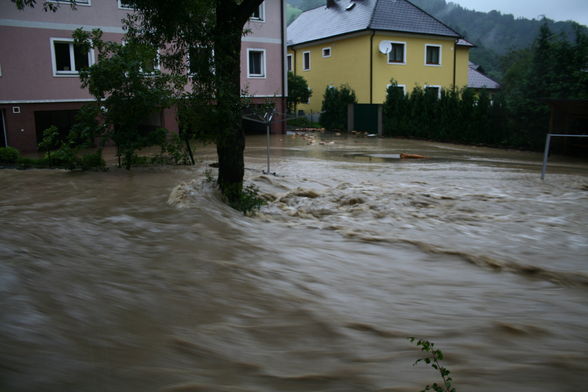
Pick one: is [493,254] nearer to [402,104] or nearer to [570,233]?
[570,233]

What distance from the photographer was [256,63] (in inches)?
1069

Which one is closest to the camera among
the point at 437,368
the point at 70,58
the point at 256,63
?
the point at 437,368

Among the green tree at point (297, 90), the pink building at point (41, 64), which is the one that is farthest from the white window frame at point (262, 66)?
the green tree at point (297, 90)

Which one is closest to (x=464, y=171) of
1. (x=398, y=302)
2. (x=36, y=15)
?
(x=398, y=302)

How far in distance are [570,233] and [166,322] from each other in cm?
651

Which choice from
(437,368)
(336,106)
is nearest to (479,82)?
(336,106)

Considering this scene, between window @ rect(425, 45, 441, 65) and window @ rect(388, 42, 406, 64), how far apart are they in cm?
177

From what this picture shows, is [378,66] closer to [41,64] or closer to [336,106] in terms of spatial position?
[336,106]

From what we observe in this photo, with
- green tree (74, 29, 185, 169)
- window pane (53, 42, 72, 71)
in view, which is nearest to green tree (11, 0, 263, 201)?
green tree (74, 29, 185, 169)

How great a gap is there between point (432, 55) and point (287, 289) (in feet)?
102

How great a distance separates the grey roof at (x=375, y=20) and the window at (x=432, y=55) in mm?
899

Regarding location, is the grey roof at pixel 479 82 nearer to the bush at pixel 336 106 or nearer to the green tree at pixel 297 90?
the bush at pixel 336 106

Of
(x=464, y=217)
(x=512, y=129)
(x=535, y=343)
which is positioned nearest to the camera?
(x=535, y=343)

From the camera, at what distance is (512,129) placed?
22.5 m
